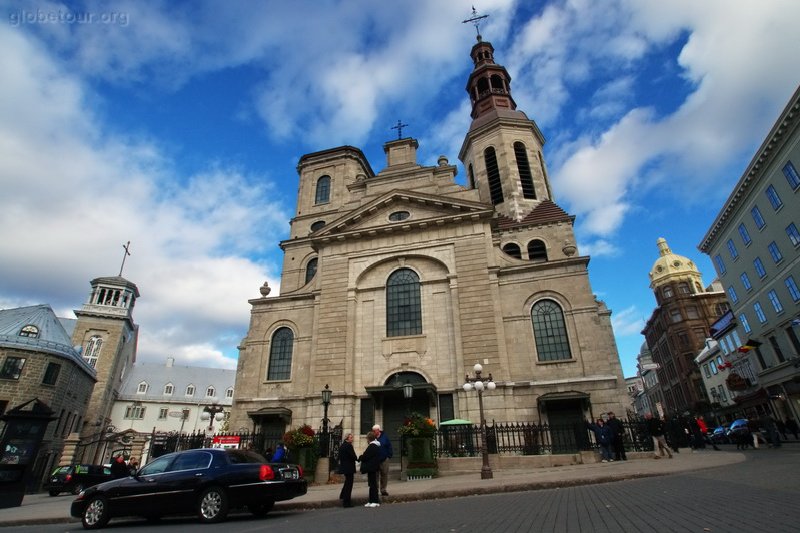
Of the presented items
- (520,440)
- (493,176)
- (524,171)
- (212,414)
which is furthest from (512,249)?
(212,414)

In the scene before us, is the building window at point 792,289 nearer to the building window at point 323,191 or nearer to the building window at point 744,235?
the building window at point 744,235

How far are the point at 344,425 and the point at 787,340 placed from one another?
1235 inches

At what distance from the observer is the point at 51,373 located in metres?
32.0

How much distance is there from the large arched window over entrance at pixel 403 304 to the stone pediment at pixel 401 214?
2.99 metres

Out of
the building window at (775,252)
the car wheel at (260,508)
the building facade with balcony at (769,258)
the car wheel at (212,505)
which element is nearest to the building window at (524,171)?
the building facade with balcony at (769,258)

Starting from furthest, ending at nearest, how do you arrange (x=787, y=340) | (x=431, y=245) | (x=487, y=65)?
(x=487, y=65), (x=787, y=340), (x=431, y=245)

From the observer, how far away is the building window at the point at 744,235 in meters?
32.9

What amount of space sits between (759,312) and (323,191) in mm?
36388

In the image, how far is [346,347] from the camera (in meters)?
23.7

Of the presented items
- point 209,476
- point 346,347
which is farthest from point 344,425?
point 209,476

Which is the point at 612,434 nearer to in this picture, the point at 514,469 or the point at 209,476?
the point at 514,469

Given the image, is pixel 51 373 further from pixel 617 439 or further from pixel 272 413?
pixel 617 439

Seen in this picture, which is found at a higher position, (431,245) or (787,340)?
(431,245)

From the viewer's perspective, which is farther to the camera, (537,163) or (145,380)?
(145,380)
